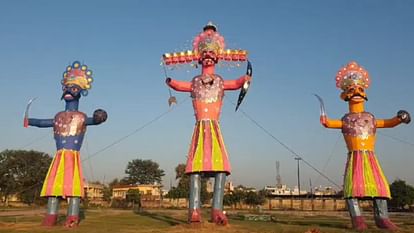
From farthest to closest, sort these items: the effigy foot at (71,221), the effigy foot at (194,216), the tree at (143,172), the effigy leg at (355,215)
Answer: the tree at (143,172) < the effigy foot at (71,221) < the effigy leg at (355,215) < the effigy foot at (194,216)

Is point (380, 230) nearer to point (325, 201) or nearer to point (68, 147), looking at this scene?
point (68, 147)

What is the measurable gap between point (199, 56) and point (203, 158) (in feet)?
13.3

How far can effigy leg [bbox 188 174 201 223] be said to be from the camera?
1510cm

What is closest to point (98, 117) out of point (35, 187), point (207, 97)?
point (207, 97)

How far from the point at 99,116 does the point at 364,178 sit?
33.8ft

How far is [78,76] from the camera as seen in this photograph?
59.9 feet

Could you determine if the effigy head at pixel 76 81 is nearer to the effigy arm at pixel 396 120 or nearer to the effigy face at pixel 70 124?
the effigy face at pixel 70 124

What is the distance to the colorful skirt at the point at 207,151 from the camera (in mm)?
15453

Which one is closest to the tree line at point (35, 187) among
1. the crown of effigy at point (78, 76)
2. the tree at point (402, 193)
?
the tree at point (402, 193)

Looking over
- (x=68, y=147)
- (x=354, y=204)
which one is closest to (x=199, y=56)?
(x=68, y=147)

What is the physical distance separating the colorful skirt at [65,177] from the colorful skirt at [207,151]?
4484 mm

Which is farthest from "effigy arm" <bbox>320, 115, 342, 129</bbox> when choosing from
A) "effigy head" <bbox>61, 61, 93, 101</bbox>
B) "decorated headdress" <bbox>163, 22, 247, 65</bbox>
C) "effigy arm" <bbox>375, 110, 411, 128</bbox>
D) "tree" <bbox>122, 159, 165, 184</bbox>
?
"tree" <bbox>122, 159, 165, 184</bbox>

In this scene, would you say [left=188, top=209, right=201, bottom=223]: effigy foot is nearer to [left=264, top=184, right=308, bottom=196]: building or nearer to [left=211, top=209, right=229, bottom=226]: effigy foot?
[left=211, top=209, right=229, bottom=226]: effigy foot

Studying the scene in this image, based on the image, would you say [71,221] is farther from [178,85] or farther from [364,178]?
[364,178]
